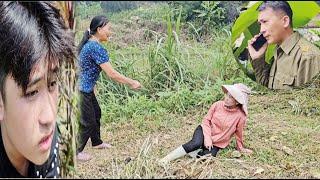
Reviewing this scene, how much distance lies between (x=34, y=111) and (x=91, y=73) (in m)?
0.33

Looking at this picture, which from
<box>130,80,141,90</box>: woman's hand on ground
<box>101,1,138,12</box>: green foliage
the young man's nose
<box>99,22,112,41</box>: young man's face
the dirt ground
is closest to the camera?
the young man's nose

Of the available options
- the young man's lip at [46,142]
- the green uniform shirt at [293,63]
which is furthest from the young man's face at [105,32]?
the green uniform shirt at [293,63]

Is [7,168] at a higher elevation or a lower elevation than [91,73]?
lower

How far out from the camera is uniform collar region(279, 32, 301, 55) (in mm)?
2354

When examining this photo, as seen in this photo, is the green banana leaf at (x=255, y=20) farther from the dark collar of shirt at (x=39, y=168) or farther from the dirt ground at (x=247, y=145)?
the dark collar of shirt at (x=39, y=168)

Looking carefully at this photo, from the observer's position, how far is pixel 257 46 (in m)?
2.40

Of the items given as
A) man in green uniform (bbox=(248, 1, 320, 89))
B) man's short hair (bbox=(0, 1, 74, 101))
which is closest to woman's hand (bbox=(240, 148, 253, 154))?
man in green uniform (bbox=(248, 1, 320, 89))

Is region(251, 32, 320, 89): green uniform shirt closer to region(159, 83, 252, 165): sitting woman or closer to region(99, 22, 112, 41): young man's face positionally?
region(159, 83, 252, 165): sitting woman

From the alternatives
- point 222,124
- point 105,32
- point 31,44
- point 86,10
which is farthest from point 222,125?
point 31,44

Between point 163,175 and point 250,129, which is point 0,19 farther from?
point 250,129

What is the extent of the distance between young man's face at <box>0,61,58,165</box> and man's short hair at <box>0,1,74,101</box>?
0.07ft

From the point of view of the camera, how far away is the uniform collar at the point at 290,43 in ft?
7.72

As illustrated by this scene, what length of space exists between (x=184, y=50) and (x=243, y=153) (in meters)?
0.47

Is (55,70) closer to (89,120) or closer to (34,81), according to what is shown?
(34,81)
